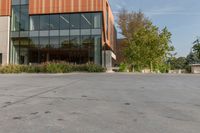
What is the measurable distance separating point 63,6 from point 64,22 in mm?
2052

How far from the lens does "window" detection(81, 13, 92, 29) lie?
2788 centimetres

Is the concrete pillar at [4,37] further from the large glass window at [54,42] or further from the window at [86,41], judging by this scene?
the window at [86,41]

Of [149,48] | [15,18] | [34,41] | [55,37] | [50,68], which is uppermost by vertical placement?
[15,18]

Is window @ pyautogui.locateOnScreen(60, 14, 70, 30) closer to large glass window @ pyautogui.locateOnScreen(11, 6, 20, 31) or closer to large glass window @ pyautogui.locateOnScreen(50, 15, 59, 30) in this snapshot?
large glass window @ pyautogui.locateOnScreen(50, 15, 59, 30)

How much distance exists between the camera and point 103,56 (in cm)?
2888

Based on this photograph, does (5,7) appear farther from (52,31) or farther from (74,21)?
(74,21)

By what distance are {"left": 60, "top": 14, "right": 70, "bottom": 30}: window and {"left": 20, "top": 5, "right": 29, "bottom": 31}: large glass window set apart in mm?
4614

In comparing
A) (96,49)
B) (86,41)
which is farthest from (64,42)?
(96,49)

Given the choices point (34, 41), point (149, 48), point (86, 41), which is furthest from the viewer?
point (34, 41)

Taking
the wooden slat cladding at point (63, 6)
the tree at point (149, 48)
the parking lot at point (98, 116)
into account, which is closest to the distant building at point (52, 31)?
the wooden slat cladding at point (63, 6)

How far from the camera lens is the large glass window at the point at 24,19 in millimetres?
29344

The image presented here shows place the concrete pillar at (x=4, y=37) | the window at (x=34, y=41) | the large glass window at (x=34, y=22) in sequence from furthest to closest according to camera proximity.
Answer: the concrete pillar at (x=4, y=37) < the large glass window at (x=34, y=22) < the window at (x=34, y=41)

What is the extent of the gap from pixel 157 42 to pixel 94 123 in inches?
941

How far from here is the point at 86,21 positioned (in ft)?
92.1
